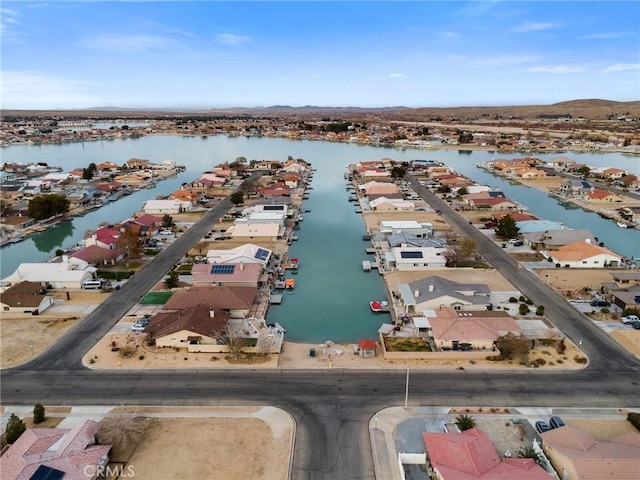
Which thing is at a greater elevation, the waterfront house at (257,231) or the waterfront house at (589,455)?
the waterfront house at (257,231)

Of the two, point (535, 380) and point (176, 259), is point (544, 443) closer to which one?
point (535, 380)

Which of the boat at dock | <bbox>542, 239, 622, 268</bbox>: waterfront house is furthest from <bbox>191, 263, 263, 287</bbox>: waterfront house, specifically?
<bbox>542, 239, 622, 268</bbox>: waterfront house

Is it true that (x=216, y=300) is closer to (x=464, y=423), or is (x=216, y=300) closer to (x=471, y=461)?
(x=464, y=423)

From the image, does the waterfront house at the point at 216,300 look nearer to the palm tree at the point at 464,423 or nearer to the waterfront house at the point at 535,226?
the palm tree at the point at 464,423

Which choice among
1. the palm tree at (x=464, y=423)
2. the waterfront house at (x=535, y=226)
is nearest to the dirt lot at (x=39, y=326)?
the palm tree at (x=464, y=423)

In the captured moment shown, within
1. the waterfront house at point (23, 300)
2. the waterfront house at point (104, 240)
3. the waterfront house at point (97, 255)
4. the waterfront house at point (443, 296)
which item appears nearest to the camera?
the waterfront house at point (443, 296)

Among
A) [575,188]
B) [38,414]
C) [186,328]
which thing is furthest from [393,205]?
[38,414]
